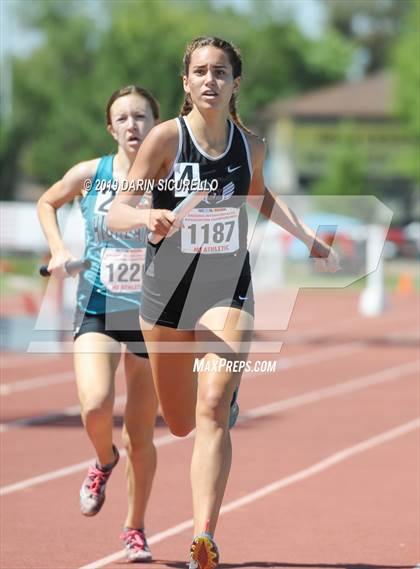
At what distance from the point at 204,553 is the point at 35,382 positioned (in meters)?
9.64

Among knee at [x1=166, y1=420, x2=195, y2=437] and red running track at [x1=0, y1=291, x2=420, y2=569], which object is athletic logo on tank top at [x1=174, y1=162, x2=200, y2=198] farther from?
red running track at [x1=0, y1=291, x2=420, y2=569]

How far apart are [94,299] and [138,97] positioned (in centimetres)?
100

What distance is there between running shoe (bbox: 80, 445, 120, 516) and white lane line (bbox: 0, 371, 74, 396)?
23.2ft

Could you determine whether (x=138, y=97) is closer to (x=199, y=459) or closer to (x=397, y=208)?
(x=199, y=459)

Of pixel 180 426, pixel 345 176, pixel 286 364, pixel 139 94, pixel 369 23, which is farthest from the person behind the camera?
pixel 369 23

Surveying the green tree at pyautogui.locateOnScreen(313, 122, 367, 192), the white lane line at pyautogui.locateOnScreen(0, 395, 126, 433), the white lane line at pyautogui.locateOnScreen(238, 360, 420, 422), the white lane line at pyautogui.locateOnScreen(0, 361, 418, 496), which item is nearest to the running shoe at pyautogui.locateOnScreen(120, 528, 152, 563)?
the white lane line at pyautogui.locateOnScreen(0, 361, 418, 496)

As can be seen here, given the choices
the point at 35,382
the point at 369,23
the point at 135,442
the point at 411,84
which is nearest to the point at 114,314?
the point at 135,442

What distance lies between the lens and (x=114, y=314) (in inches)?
256

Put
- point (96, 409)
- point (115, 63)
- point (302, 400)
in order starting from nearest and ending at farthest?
point (96, 409), point (302, 400), point (115, 63)

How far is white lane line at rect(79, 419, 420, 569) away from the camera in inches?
273

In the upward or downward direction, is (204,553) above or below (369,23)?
above

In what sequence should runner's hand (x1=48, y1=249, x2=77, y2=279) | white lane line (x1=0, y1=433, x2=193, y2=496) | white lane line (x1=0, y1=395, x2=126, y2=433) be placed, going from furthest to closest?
white lane line (x1=0, y1=395, x2=126, y2=433) → white lane line (x1=0, y1=433, x2=193, y2=496) → runner's hand (x1=48, y1=249, x2=77, y2=279)

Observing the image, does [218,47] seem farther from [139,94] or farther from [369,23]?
[369,23]

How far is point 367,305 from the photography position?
2488 cm
